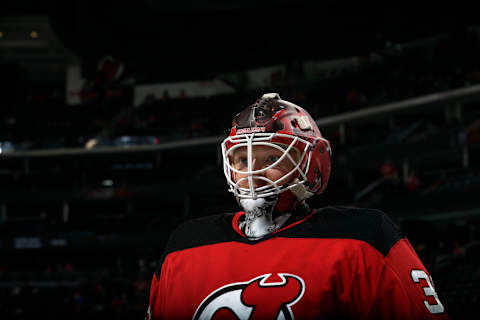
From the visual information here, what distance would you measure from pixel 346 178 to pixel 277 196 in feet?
67.8

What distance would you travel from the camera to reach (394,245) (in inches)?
67.1

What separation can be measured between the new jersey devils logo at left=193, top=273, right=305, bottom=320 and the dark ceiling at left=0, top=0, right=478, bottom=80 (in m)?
20.7

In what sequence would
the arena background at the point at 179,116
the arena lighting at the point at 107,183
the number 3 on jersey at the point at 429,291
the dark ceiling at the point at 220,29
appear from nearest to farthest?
1. the number 3 on jersey at the point at 429,291
2. the arena background at the point at 179,116
3. the dark ceiling at the point at 220,29
4. the arena lighting at the point at 107,183

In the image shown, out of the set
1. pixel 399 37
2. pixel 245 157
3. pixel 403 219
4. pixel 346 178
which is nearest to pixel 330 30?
pixel 399 37

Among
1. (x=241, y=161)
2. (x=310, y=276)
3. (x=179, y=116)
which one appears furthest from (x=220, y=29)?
(x=310, y=276)

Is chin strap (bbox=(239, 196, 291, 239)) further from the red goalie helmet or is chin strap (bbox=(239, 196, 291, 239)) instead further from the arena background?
the arena background

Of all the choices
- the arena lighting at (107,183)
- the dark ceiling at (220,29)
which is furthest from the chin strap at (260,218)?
the arena lighting at (107,183)

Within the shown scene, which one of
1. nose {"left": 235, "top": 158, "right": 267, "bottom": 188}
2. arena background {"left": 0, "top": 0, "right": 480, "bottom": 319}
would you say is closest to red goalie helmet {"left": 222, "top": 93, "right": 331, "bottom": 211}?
nose {"left": 235, "top": 158, "right": 267, "bottom": 188}

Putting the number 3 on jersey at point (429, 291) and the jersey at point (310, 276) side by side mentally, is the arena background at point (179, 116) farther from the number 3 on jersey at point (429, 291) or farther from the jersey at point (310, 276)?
the number 3 on jersey at point (429, 291)

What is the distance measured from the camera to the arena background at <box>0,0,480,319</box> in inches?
651

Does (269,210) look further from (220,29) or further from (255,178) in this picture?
(220,29)

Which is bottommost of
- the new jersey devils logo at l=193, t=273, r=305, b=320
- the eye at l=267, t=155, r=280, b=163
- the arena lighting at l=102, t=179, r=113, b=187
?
the arena lighting at l=102, t=179, r=113, b=187

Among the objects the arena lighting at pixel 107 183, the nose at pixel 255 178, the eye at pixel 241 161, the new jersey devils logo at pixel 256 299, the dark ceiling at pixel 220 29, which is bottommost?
the arena lighting at pixel 107 183

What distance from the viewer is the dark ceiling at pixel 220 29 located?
21.8m
